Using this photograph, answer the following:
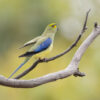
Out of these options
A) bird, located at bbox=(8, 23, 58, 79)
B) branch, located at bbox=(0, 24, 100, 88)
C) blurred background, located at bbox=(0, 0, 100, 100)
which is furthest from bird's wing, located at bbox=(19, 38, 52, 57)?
blurred background, located at bbox=(0, 0, 100, 100)

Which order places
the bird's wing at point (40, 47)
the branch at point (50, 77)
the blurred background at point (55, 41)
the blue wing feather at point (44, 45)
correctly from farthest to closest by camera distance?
the blurred background at point (55, 41), the blue wing feather at point (44, 45), the bird's wing at point (40, 47), the branch at point (50, 77)

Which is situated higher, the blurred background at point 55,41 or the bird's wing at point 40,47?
the bird's wing at point 40,47

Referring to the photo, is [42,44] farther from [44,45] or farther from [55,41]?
[55,41]

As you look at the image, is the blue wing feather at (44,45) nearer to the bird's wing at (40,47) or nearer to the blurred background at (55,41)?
the bird's wing at (40,47)

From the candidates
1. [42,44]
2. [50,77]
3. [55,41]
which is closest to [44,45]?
[42,44]

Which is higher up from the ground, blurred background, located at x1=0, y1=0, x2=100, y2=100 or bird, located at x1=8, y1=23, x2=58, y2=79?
bird, located at x1=8, y1=23, x2=58, y2=79

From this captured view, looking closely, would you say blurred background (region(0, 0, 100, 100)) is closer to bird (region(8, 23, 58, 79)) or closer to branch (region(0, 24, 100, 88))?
bird (region(8, 23, 58, 79))

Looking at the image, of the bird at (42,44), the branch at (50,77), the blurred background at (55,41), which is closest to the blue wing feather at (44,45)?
the bird at (42,44)

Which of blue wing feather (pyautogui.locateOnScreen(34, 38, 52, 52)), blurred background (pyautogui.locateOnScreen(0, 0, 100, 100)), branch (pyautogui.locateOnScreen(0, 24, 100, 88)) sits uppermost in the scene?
branch (pyautogui.locateOnScreen(0, 24, 100, 88))

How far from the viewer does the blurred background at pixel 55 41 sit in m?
7.65

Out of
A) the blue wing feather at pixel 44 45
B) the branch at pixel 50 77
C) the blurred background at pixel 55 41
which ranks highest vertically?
the branch at pixel 50 77

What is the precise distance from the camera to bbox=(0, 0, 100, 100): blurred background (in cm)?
765

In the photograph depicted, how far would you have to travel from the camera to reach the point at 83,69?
307 inches

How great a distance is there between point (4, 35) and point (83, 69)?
8.68ft
